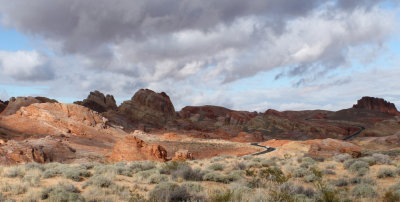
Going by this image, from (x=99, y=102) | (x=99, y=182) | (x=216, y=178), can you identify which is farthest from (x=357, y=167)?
(x=99, y=102)

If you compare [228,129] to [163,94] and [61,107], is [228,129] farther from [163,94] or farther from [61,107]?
[61,107]

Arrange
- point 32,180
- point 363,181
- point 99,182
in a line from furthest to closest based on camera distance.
Result: point 363,181 < point 32,180 < point 99,182

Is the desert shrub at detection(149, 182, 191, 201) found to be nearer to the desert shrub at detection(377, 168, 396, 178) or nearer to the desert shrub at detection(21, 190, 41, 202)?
the desert shrub at detection(21, 190, 41, 202)

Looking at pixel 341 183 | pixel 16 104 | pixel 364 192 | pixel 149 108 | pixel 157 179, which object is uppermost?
pixel 149 108

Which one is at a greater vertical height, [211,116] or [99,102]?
[99,102]

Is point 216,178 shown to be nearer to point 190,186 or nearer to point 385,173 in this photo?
point 190,186

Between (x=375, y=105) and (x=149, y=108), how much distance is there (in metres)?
131

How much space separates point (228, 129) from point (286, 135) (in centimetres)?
1870

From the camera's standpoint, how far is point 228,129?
93938 mm

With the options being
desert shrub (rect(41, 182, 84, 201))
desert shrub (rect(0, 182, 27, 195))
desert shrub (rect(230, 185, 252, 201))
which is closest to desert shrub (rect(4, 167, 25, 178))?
desert shrub (rect(0, 182, 27, 195))

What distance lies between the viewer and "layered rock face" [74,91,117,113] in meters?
88.0

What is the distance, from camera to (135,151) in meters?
28.3

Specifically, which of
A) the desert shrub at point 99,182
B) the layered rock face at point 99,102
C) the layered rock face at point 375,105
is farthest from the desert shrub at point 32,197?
the layered rock face at point 375,105

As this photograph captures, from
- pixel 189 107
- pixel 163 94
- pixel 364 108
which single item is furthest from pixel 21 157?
pixel 364 108
